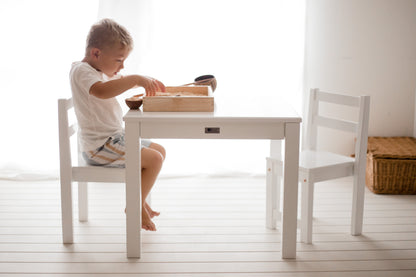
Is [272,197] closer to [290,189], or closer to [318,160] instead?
[318,160]

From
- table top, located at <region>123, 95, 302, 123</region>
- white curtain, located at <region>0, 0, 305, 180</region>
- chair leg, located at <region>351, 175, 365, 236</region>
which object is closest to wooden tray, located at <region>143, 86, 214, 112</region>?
table top, located at <region>123, 95, 302, 123</region>

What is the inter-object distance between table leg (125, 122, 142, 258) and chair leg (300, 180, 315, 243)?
0.73 metres

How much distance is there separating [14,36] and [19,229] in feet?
4.84

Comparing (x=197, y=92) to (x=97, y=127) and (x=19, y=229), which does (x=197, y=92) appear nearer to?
(x=97, y=127)

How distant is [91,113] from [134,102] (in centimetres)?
25

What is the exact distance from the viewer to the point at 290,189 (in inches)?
81.1

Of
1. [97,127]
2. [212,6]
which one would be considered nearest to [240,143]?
[212,6]

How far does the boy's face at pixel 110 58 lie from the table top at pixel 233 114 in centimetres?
30

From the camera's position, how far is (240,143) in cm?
348

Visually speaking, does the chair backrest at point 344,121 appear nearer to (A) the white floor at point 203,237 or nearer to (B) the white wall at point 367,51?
(A) the white floor at point 203,237

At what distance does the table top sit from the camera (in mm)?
1967

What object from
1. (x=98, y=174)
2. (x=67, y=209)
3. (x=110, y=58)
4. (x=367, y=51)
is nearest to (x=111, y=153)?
(x=98, y=174)

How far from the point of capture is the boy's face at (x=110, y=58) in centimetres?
224

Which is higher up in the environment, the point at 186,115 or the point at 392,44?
the point at 392,44
